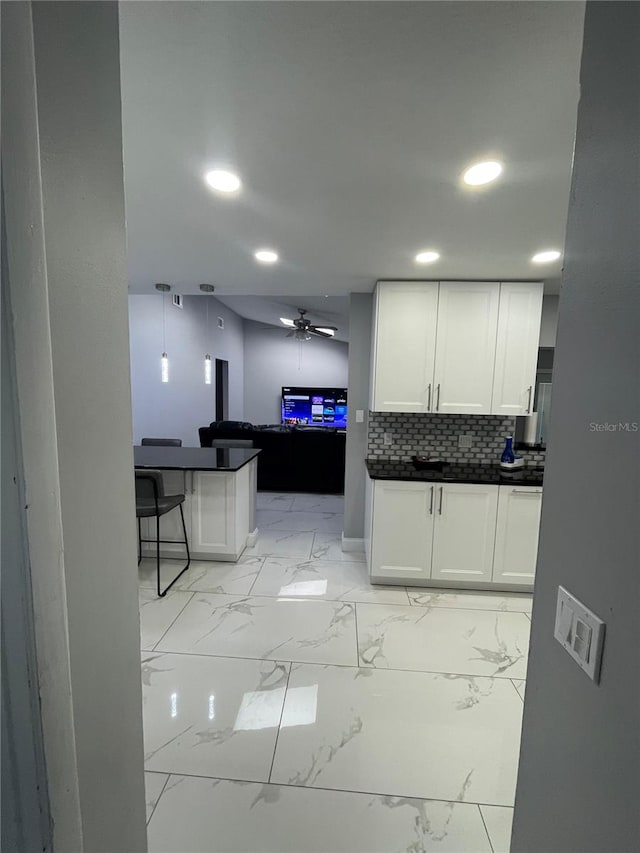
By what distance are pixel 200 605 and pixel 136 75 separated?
2.81 metres

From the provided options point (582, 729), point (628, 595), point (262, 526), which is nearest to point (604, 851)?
point (582, 729)

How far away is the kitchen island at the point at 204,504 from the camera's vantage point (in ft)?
10.3

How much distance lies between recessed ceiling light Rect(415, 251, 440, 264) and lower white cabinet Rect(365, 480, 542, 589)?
1.61 m

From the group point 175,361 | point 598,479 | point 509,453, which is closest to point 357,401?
point 509,453

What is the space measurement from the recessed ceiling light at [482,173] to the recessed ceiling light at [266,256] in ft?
4.31

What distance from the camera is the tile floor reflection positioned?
1.31 m

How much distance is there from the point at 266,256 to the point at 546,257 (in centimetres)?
186

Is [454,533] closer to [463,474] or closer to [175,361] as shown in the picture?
[463,474]

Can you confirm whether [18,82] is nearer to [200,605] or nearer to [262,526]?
[200,605]

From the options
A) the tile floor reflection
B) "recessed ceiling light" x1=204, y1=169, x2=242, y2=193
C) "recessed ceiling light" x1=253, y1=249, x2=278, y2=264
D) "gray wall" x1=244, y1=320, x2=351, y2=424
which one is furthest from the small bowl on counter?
"gray wall" x1=244, y1=320, x2=351, y2=424

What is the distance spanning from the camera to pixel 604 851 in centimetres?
59

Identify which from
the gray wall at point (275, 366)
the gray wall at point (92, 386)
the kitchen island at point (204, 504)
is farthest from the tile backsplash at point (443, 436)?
the gray wall at point (275, 366)

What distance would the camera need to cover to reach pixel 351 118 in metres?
1.20

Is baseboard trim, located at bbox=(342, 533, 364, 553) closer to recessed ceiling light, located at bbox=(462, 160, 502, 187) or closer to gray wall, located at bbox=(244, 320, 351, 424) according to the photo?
recessed ceiling light, located at bbox=(462, 160, 502, 187)
